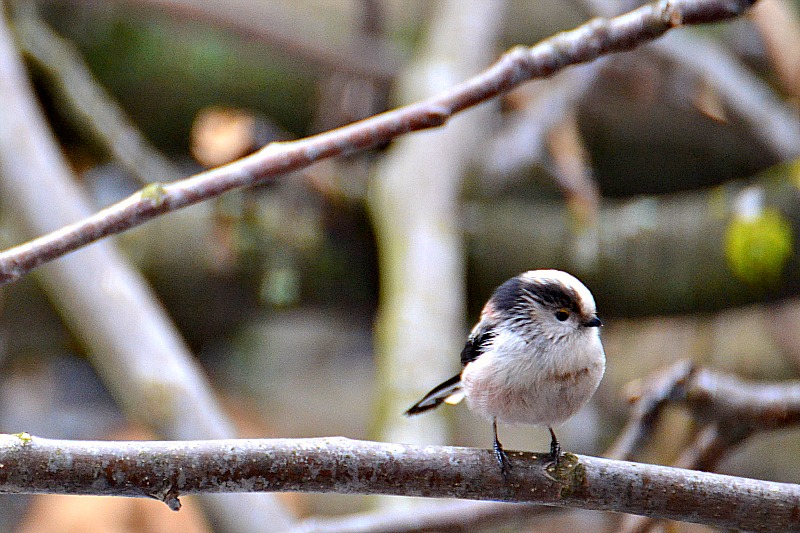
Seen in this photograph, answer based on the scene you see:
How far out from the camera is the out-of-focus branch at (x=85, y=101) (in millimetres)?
3340

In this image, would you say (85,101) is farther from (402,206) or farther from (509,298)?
(509,298)

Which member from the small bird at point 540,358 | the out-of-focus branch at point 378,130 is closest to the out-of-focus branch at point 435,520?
the small bird at point 540,358

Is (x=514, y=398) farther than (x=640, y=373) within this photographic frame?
No

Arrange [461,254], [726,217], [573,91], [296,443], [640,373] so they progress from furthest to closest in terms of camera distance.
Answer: [640,373] < [573,91] < [461,254] < [726,217] < [296,443]

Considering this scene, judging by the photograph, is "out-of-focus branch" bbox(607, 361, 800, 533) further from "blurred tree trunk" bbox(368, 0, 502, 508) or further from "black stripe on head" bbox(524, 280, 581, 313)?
"blurred tree trunk" bbox(368, 0, 502, 508)

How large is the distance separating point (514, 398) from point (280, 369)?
3.51 metres

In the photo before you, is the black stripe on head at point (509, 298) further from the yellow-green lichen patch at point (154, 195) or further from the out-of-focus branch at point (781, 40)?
the out-of-focus branch at point (781, 40)

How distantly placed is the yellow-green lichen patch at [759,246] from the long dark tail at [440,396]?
1.55 m

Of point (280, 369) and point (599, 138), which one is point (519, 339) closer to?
point (599, 138)

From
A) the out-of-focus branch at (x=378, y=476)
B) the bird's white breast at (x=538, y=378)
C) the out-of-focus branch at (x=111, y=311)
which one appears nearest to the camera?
the out-of-focus branch at (x=378, y=476)

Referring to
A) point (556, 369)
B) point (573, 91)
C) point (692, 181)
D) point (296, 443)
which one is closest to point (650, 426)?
point (556, 369)

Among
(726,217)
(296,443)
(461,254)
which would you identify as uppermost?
(461,254)

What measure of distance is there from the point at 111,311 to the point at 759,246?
82.7 inches

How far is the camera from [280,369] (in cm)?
478
